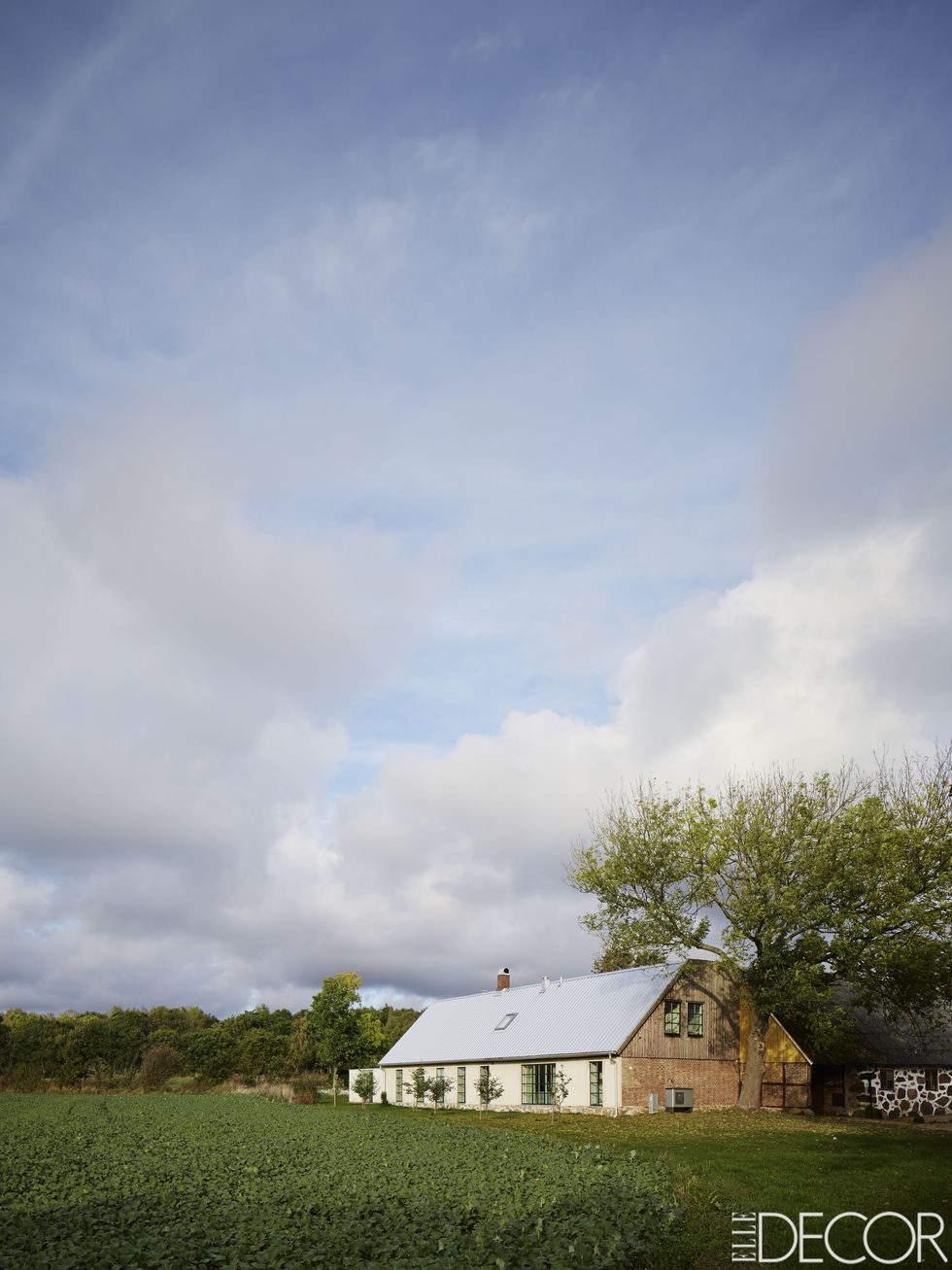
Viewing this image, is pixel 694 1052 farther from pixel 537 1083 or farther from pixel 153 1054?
pixel 153 1054

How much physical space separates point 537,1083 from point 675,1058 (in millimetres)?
6553

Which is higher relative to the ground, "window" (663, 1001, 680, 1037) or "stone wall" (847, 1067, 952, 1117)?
"window" (663, 1001, 680, 1037)

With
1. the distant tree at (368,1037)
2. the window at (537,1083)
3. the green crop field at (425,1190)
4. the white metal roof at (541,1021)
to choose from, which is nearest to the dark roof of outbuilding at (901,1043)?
the white metal roof at (541,1021)

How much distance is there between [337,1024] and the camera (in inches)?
2044

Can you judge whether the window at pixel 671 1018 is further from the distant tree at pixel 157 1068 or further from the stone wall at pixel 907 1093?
the distant tree at pixel 157 1068

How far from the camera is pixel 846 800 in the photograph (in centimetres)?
3528

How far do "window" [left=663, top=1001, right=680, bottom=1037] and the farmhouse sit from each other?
0.04 meters

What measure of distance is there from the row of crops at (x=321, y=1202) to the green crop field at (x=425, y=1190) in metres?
0.04

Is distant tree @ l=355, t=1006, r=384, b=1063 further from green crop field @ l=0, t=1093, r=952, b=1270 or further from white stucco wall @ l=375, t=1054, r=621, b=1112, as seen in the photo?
green crop field @ l=0, t=1093, r=952, b=1270

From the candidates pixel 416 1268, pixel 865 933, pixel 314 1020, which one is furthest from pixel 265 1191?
pixel 314 1020

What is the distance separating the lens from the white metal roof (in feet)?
129

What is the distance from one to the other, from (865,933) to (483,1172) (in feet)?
66.6

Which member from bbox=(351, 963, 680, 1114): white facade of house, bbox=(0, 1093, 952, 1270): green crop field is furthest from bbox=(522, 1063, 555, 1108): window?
bbox=(0, 1093, 952, 1270): green crop field

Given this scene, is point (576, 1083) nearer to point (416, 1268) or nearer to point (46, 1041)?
point (416, 1268)
